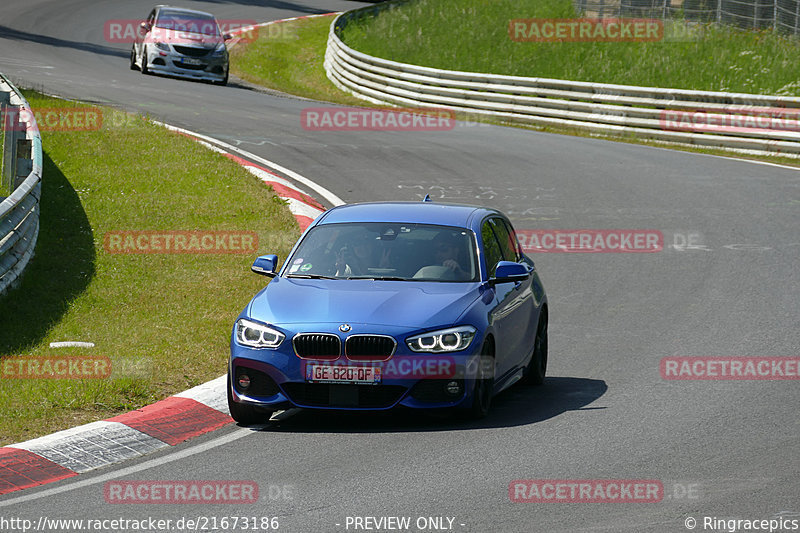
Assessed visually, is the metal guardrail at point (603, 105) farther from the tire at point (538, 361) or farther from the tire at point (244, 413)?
the tire at point (244, 413)

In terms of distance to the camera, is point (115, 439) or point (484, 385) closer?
point (115, 439)

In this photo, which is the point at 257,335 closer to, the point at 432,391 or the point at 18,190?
the point at 432,391

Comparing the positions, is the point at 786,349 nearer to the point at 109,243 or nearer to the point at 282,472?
the point at 282,472

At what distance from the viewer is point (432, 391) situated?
8.61 meters

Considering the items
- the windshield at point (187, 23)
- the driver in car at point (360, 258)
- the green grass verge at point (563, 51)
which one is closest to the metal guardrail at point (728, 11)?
the green grass verge at point (563, 51)

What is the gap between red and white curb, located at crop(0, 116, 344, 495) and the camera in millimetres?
7637

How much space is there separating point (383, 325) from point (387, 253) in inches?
53.1

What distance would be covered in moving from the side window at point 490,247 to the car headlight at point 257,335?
199 centimetres

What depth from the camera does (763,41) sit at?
33562 millimetres

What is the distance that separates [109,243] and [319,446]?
289 inches

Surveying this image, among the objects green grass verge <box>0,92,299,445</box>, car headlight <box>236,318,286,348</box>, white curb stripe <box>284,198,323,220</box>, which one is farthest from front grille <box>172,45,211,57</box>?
car headlight <box>236,318,286,348</box>

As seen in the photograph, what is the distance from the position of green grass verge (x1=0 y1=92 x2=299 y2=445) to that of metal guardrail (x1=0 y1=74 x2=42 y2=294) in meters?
0.27

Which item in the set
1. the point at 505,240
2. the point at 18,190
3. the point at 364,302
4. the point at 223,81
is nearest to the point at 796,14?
the point at 223,81

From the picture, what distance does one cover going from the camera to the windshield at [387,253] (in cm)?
Answer: 962
